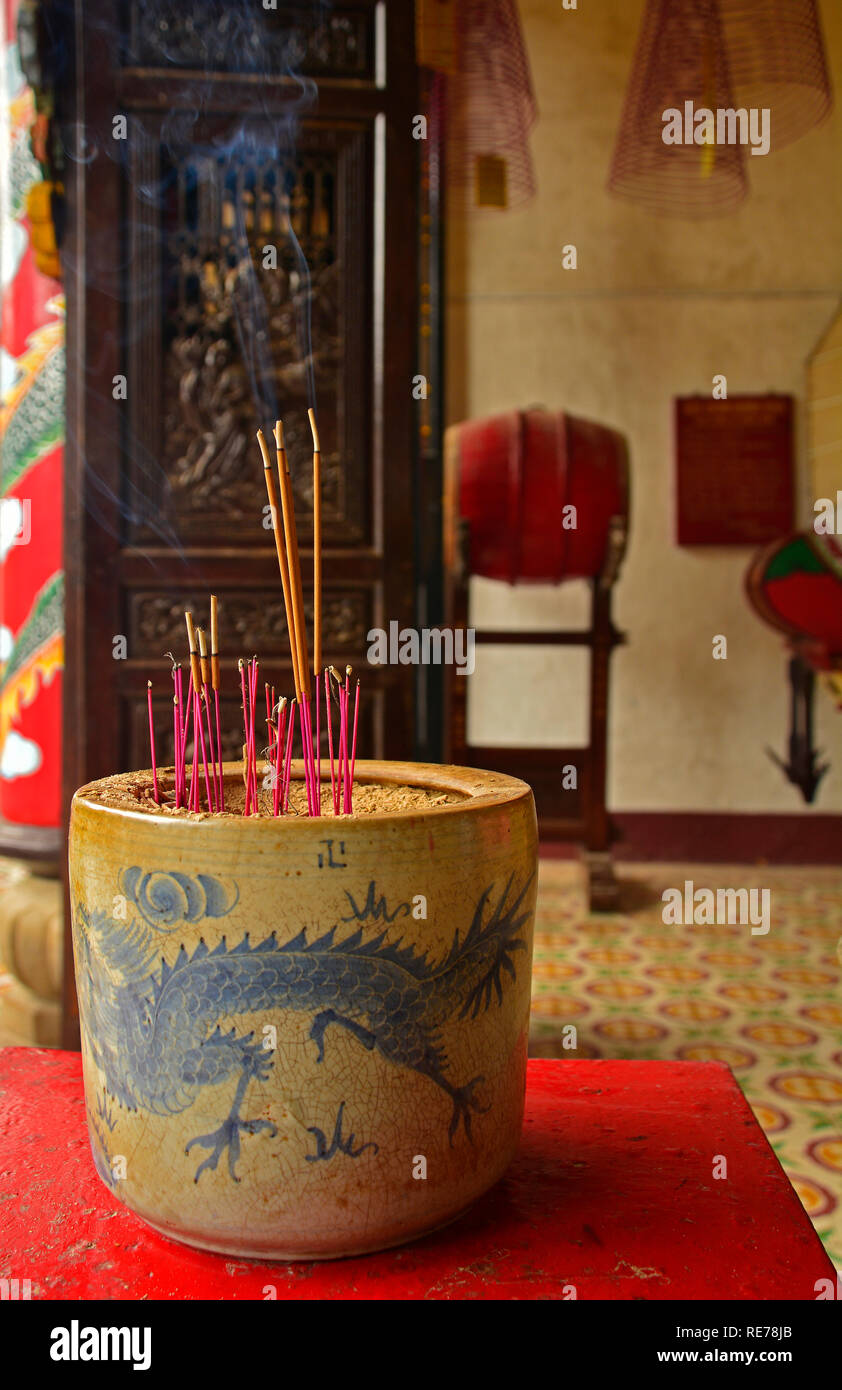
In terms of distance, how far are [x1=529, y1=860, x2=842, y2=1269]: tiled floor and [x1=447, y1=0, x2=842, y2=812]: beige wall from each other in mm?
760

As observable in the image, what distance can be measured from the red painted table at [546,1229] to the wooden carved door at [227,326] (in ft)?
4.50

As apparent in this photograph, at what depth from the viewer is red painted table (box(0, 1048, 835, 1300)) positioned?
0.62m

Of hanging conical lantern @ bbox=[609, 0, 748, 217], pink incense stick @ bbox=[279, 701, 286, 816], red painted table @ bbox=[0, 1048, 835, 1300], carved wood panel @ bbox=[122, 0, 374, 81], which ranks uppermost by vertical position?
hanging conical lantern @ bbox=[609, 0, 748, 217]

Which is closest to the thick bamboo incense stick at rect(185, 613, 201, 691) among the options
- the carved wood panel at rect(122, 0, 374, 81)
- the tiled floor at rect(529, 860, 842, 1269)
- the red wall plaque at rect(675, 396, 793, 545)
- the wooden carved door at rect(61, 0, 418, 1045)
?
the wooden carved door at rect(61, 0, 418, 1045)

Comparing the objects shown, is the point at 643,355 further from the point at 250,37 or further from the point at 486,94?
the point at 250,37

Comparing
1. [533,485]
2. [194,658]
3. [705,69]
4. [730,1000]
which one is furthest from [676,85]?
[194,658]

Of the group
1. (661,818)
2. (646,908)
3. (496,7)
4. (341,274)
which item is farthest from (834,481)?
(341,274)

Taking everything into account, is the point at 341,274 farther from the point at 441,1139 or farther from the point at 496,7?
the point at 441,1139

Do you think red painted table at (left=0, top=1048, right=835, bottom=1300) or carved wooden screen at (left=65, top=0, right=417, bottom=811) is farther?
carved wooden screen at (left=65, top=0, right=417, bottom=811)

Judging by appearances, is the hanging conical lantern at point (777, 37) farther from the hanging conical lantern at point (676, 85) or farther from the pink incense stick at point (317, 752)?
the pink incense stick at point (317, 752)

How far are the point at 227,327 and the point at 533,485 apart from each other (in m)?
1.72

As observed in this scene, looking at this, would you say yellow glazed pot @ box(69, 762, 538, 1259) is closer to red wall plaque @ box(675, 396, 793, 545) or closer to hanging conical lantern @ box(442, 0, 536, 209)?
hanging conical lantern @ box(442, 0, 536, 209)

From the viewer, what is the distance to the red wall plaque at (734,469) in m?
4.58

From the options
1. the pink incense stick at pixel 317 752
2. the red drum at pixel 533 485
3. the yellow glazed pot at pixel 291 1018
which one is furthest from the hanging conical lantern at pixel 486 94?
the yellow glazed pot at pixel 291 1018
